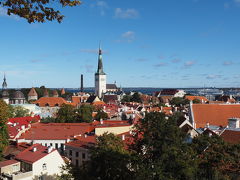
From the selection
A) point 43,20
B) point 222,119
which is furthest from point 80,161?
point 43,20

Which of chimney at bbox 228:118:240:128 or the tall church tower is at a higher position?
the tall church tower

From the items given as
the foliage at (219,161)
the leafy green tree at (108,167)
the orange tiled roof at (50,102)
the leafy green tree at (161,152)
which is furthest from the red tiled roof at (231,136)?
the orange tiled roof at (50,102)

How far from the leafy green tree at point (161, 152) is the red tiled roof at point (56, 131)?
28.4 meters

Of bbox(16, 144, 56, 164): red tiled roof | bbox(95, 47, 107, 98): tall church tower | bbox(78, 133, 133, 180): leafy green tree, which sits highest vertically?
bbox(95, 47, 107, 98): tall church tower

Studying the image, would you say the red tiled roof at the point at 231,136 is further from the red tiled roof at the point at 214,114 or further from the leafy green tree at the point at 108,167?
the leafy green tree at the point at 108,167

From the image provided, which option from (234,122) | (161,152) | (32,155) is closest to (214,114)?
(234,122)

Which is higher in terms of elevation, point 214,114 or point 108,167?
point 214,114

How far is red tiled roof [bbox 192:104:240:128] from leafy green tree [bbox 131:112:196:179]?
981 inches

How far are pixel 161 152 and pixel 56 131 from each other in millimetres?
32045

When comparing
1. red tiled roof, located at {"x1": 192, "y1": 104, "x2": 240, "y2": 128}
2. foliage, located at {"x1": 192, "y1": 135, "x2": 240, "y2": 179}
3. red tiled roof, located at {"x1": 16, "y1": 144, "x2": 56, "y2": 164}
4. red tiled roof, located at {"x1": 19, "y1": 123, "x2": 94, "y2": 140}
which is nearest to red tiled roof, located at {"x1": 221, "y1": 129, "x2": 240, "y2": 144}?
foliage, located at {"x1": 192, "y1": 135, "x2": 240, "y2": 179}

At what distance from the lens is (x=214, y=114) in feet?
135

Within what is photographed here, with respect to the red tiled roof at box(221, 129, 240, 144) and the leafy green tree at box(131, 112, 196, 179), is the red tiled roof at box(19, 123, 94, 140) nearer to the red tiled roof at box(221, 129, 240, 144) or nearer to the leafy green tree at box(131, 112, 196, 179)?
the red tiled roof at box(221, 129, 240, 144)

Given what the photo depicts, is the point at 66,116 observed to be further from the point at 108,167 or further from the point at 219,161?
the point at 219,161

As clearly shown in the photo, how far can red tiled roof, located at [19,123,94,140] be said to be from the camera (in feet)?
141
